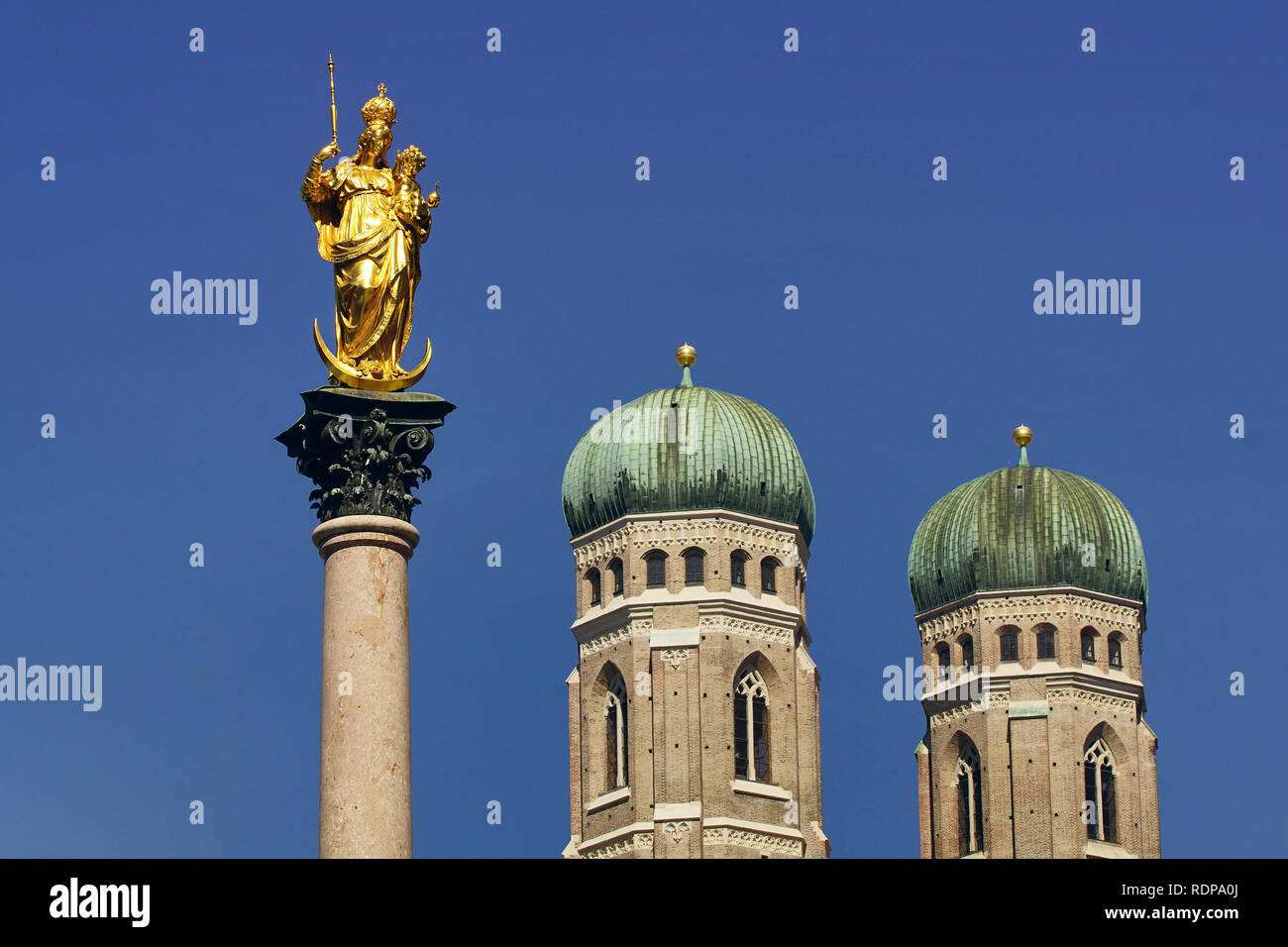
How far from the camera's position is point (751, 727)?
107625mm

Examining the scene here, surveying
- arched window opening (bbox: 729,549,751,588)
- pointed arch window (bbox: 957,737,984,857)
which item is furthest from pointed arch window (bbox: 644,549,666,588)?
pointed arch window (bbox: 957,737,984,857)

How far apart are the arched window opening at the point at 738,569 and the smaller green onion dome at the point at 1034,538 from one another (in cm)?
747

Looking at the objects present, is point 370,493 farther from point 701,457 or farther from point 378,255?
point 701,457

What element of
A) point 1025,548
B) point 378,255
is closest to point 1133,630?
point 1025,548

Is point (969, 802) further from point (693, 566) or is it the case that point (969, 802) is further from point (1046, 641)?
point (693, 566)

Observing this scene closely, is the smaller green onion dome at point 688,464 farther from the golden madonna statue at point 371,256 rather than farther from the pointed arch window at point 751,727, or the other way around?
the golden madonna statue at point 371,256

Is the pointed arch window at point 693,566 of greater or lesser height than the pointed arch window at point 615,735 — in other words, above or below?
above

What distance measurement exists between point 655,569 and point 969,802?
483 inches

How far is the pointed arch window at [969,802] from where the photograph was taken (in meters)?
112

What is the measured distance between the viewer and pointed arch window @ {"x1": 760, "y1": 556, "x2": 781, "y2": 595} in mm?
110500

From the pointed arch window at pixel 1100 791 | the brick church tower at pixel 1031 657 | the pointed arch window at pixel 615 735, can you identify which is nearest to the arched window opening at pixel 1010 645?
the brick church tower at pixel 1031 657

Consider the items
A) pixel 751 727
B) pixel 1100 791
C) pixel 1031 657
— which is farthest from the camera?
pixel 1031 657

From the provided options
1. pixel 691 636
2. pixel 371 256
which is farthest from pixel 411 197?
pixel 691 636
